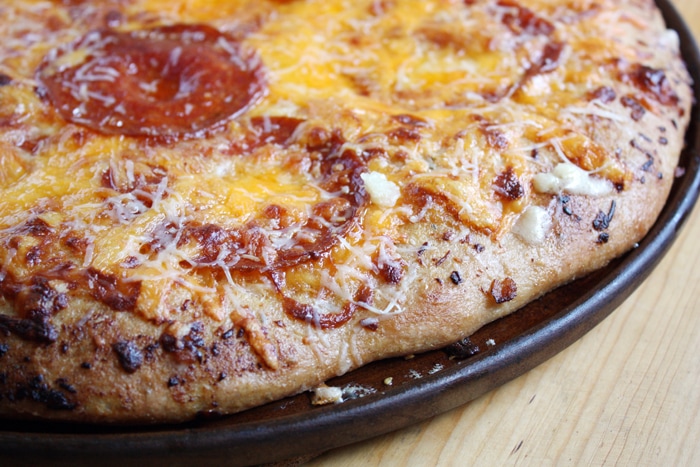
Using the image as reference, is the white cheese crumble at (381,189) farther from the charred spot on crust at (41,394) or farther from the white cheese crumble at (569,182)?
the charred spot on crust at (41,394)

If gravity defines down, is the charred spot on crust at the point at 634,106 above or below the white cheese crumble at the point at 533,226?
above

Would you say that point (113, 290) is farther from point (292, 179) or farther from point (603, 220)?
point (603, 220)

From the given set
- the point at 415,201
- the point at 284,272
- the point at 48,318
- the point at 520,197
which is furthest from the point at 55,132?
the point at 520,197

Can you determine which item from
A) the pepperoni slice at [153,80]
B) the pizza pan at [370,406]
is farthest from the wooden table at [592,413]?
the pepperoni slice at [153,80]

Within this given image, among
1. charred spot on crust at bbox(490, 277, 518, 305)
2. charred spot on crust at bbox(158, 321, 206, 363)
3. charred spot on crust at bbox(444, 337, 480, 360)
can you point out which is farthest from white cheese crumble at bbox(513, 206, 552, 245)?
charred spot on crust at bbox(158, 321, 206, 363)

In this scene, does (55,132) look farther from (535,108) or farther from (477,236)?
(535,108)

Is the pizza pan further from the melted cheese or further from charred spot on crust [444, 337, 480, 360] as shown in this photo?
the melted cheese
